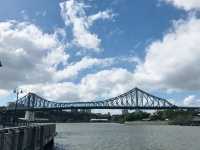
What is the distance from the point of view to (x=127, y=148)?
187 feet

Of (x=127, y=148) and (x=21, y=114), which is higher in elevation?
(x=21, y=114)

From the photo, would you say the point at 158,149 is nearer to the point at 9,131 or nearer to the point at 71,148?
the point at 71,148

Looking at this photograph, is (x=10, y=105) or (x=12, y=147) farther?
(x=10, y=105)

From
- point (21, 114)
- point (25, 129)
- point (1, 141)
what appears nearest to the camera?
point (1, 141)

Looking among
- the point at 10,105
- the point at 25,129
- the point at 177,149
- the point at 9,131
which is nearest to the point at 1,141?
the point at 9,131

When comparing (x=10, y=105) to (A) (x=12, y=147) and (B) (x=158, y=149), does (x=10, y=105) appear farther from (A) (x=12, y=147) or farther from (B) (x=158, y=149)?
(A) (x=12, y=147)

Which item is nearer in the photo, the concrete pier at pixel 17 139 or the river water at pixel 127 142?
the concrete pier at pixel 17 139

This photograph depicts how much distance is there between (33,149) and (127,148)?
82.5 feet

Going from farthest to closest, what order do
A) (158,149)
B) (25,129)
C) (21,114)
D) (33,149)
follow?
(21,114), (158,149), (33,149), (25,129)

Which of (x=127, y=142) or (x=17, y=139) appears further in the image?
(x=127, y=142)

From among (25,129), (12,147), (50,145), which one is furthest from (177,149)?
(12,147)

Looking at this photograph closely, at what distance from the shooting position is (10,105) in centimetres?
16288

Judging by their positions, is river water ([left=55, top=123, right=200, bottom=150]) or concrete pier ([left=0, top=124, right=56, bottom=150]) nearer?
concrete pier ([left=0, top=124, right=56, bottom=150])

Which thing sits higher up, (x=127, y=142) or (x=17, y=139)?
(x=17, y=139)
